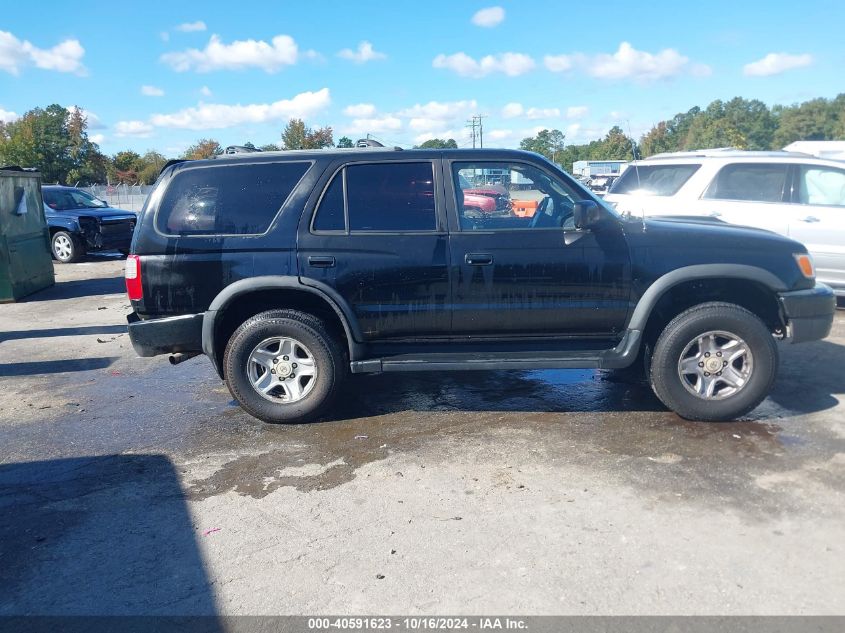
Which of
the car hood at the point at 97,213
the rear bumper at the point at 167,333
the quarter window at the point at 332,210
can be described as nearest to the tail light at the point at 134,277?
the rear bumper at the point at 167,333

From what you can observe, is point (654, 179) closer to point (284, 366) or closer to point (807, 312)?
point (807, 312)

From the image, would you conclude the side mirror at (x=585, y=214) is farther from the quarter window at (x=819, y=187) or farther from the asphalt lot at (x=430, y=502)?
the quarter window at (x=819, y=187)

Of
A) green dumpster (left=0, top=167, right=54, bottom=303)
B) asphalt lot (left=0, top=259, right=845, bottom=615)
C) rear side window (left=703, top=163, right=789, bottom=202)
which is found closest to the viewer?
asphalt lot (left=0, top=259, right=845, bottom=615)

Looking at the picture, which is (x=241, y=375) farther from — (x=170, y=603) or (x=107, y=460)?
(x=170, y=603)

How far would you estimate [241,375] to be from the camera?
5082 millimetres

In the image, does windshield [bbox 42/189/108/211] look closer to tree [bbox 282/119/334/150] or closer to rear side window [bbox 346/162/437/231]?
rear side window [bbox 346/162/437/231]

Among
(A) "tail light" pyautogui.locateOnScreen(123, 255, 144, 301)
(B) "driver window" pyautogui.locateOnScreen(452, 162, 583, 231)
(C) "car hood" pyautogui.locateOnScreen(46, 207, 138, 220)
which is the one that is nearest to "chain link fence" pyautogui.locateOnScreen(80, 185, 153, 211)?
(C) "car hood" pyautogui.locateOnScreen(46, 207, 138, 220)

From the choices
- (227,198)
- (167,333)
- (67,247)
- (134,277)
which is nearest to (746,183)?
(227,198)

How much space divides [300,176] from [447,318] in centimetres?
149

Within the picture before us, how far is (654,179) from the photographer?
9.04 metres

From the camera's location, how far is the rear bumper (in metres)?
5.01

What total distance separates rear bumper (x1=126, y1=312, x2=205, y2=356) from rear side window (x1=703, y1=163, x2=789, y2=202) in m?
6.40

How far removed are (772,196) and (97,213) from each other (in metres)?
13.9

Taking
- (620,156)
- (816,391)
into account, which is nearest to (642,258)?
(816,391)
